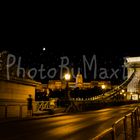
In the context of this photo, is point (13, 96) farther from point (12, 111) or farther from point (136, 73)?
point (136, 73)

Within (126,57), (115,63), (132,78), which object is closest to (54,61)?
(132,78)

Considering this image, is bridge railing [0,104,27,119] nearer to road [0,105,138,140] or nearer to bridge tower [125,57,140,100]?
road [0,105,138,140]

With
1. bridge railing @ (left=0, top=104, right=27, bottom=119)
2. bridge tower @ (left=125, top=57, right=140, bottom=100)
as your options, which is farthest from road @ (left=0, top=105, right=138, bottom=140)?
bridge tower @ (left=125, top=57, right=140, bottom=100)

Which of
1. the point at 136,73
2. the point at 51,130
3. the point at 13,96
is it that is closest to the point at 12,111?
the point at 13,96

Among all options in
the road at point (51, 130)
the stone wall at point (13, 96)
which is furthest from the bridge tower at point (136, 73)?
the road at point (51, 130)

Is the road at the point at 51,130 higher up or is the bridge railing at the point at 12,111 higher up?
the bridge railing at the point at 12,111

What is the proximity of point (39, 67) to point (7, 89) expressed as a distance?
46765 millimetres

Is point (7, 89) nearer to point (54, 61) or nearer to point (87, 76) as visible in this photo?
point (54, 61)

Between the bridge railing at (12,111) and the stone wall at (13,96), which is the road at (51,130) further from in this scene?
the stone wall at (13,96)

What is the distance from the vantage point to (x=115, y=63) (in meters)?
174

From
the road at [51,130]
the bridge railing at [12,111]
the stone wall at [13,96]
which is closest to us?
the road at [51,130]

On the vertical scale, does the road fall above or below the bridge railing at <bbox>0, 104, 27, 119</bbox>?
below

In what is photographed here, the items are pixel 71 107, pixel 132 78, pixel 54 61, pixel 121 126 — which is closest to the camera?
pixel 121 126

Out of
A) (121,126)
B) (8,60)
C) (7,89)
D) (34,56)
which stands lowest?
(121,126)
